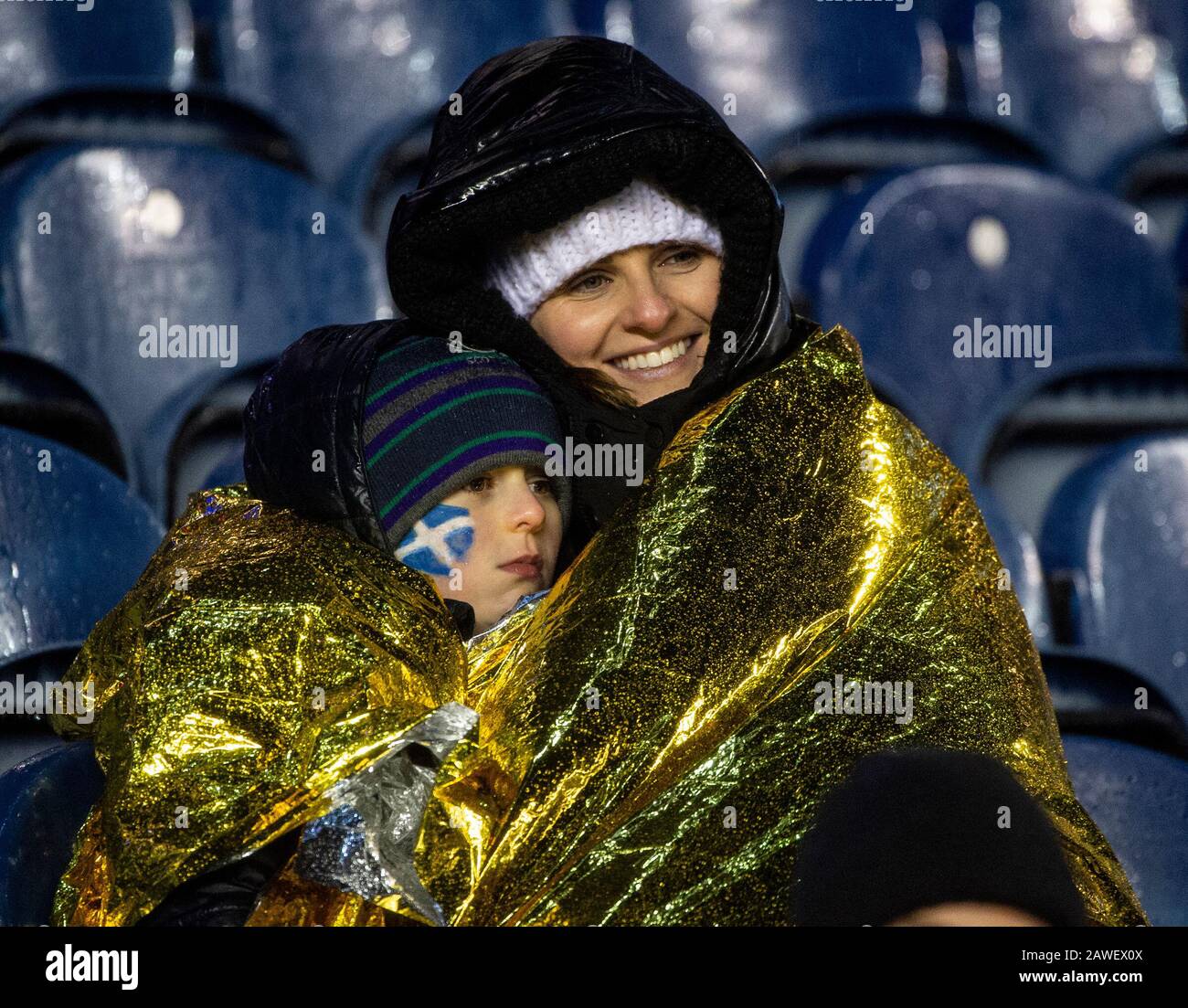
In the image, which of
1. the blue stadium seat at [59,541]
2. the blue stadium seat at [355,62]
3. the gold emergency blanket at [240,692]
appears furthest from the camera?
the blue stadium seat at [355,62]

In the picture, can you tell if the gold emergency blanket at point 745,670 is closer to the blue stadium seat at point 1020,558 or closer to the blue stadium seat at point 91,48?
the blue stadium seat at point 1020,558

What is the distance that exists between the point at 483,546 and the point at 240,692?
255 mm

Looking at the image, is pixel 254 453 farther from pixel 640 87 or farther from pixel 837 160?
pixel 837 160

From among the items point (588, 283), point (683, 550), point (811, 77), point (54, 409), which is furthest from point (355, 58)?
point (683, 550)

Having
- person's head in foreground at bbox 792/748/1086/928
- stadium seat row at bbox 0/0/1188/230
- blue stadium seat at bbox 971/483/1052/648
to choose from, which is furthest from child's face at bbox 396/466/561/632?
stadium seat row at bbox 0/0/1188/230

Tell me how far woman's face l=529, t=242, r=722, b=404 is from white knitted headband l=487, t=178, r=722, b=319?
0.04 feet

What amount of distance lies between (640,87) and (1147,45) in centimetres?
155

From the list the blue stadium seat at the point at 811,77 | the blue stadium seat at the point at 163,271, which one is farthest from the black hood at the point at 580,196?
the blue stadium seat at the point at 811,77

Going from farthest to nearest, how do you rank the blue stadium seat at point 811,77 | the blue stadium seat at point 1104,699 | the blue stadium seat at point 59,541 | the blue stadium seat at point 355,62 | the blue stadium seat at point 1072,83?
the blue stadium seat at point 1072,83 < the blue stadium seat at point 811,77 < the blue stadium seat at point 355,62 < the blue stadium seat at point 1104,699 < the blue stadium seat at point 59,541

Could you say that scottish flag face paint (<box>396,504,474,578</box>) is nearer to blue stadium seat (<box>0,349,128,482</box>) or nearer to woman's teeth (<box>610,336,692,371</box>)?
woman's teeth (<box>610,336,692,371</box>)

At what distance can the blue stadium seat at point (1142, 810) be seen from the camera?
62.4 inches

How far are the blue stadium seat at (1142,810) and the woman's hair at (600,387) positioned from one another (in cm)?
59

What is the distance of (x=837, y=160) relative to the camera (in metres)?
2.45
